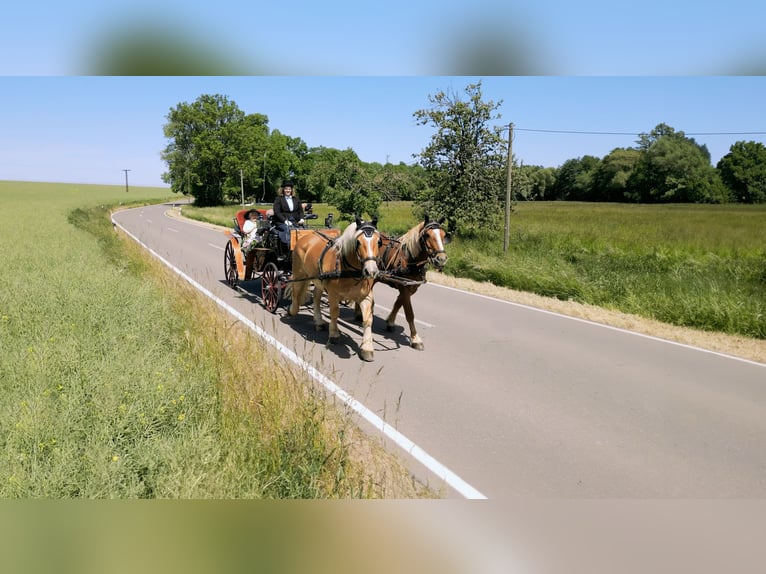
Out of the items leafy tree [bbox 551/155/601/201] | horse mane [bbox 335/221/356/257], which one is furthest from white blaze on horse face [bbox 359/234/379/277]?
leafy tree [bbox 551/155/601/201]

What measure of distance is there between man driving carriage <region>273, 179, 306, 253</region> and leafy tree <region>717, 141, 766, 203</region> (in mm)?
9814

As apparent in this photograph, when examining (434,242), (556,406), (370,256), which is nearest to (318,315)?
(370,256)

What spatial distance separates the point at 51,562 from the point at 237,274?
9633mm

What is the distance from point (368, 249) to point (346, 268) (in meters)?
0.66

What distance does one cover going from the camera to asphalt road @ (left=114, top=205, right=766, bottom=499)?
361 cm

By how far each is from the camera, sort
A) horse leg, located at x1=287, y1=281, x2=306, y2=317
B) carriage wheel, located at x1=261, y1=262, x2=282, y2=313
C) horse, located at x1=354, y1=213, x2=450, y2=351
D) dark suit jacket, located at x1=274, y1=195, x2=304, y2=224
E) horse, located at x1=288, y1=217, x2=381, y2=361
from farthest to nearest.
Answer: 1. dark suit jacket, located at x1=274, y1=195, x2=304, y2=224
2. carriage wheel, located at x1=261, y1=262, x2=282, y2=313
3. horse leg, located at x1=287, y1=281, x2=306, y2=317
4. horse, located at x1=354, y1=213, x2=450, y2=351
5. horse, located at x1=288, y1=217, x2=381, y2=361

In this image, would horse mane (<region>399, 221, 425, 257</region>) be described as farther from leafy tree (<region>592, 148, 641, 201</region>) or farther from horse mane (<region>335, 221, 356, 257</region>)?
leafy tree (<region>592, 148, 641, 201</region>)

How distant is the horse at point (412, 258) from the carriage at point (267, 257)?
63.5 inches

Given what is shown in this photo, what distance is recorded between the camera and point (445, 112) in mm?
15383

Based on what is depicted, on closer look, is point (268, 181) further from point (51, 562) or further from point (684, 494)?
point (51, 562)

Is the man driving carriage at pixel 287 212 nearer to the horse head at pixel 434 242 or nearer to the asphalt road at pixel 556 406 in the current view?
the asphalt road at pixel 556 406

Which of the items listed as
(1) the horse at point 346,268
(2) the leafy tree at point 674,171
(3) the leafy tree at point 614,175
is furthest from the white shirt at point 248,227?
(3) the leafy tree at point 614,175

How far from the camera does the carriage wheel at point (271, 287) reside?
8.35 metres

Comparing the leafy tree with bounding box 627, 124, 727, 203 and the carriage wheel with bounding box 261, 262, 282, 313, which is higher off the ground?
the leafy tree with bounding box 627, 124, 727, 203
